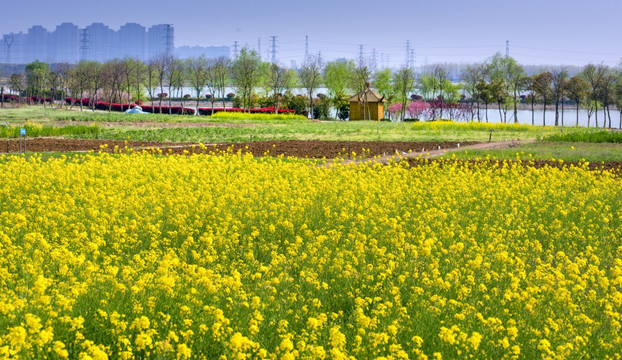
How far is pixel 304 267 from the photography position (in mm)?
8586

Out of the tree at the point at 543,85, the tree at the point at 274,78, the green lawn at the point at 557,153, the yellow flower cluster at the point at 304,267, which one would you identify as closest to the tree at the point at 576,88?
the tree at the point at 543,85

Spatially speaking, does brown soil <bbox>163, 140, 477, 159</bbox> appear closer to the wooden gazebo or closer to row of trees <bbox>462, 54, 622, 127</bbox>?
the wooden gazebo

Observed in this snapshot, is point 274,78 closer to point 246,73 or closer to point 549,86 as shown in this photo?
point 246,73

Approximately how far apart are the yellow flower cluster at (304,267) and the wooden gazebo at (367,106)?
55.3 m

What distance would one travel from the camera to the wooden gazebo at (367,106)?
72250 mm

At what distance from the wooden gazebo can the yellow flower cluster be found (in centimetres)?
5525

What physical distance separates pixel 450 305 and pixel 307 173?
31.4 ft

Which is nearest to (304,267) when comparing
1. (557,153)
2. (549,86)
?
(557,153)

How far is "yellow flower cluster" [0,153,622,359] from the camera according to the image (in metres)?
5.93

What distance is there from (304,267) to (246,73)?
260 ft

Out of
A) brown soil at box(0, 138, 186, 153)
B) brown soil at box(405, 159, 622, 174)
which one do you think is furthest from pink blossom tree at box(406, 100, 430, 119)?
brown soil at box(405, 159, 622, 174)

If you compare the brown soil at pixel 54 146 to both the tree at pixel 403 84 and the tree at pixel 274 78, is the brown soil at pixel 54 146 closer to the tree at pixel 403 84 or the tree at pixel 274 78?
the tree at pixel 403 84

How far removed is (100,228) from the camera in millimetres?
10070

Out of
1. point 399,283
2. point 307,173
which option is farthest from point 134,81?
point 399,283
